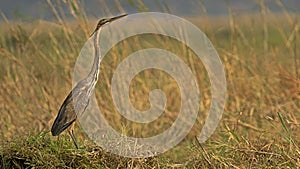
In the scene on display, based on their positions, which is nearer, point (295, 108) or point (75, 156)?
point (75, 156)

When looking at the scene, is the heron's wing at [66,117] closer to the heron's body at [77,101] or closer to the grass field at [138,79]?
the heron's body at [77,101]

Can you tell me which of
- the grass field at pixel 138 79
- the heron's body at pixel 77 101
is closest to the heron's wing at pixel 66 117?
the heron's body at pixel 77 101

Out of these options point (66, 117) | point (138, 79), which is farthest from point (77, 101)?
point (138, 79)

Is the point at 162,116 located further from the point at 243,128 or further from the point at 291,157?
the point at 291,157

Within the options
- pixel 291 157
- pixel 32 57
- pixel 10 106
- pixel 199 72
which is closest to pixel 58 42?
pixel 32 57

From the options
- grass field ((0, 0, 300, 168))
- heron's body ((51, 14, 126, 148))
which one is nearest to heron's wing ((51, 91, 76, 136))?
heron's body ((51, 14, 126, 148))

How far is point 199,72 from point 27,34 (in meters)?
1.64

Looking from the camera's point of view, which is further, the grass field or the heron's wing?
the grass field

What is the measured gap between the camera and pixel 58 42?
22.9 ft

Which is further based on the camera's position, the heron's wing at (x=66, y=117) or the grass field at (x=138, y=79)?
the grass field at (x=138, y=79)

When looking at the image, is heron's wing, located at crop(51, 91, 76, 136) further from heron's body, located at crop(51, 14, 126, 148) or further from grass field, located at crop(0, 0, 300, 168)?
grass field, located at crop(0, 0, 300, 168)

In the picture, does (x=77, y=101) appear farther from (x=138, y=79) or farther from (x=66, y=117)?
(x=138, y=79)

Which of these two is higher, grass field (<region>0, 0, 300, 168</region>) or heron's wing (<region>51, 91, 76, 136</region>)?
heron's wing (<region>51, 91, 76, 136</region>)

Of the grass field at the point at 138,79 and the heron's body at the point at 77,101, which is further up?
the heron's body at the point at 77,101
